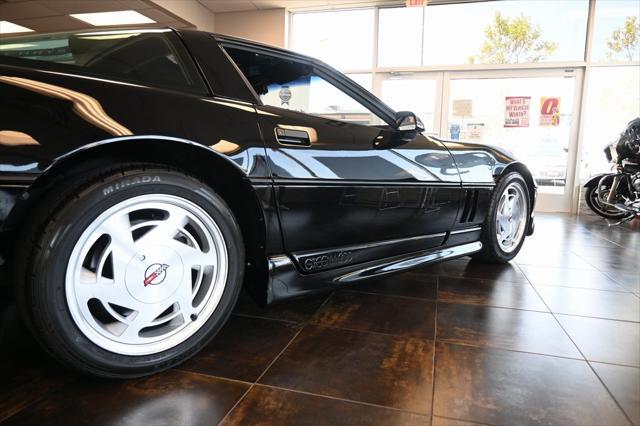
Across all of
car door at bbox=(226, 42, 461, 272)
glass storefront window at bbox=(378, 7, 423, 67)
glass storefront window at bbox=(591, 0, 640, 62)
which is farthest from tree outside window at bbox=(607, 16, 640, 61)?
car door at bbox=(226, 42, 461, 272)

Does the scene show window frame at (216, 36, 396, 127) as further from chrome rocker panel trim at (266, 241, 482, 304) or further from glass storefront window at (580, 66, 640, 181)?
glass storefront window at (580, 66, 640, 181)

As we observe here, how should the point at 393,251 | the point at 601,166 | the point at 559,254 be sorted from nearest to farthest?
1. the point at 393,251
2. the point at 559,254
3. the point at 601,166

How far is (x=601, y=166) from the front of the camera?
22.6 feet

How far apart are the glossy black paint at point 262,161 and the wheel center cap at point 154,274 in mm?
305

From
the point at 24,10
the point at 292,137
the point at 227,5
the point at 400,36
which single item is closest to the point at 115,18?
the point at 24,10

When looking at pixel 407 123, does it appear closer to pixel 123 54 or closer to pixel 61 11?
pixel 123 54

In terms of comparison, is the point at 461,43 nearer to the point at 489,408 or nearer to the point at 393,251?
the point at 393,251

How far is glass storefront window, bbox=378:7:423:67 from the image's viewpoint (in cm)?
728

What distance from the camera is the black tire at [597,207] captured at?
589 cm

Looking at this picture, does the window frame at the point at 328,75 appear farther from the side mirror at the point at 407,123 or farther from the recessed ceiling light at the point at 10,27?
the recessed ceiling light at the point at 10,27

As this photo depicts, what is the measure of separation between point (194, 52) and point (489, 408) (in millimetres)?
1561

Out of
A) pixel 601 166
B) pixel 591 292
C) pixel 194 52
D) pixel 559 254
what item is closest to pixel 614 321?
pixel 591 292

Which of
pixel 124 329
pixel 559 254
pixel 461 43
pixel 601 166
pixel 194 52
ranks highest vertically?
pixel 461 43

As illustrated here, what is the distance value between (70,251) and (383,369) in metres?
1.05
